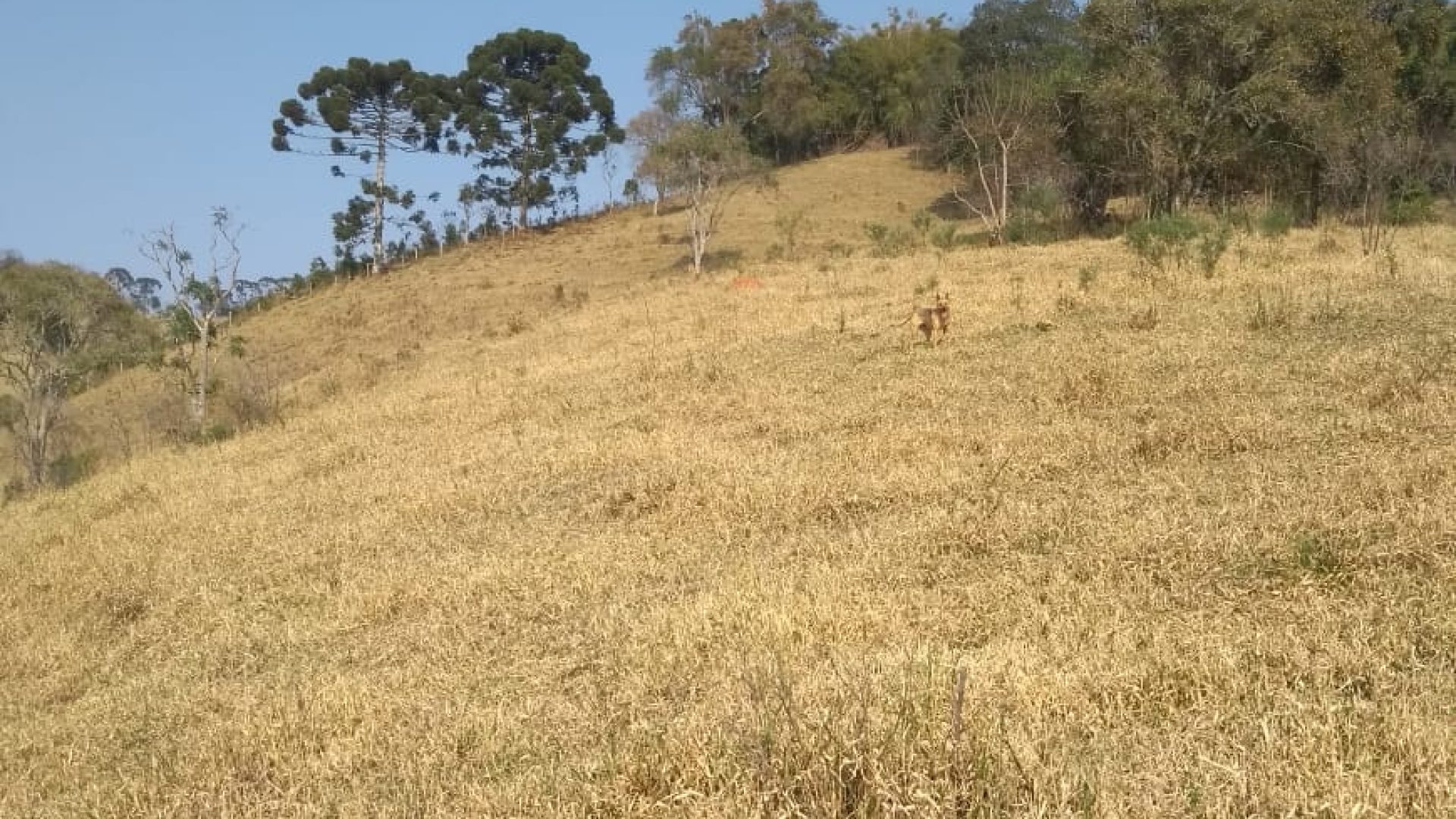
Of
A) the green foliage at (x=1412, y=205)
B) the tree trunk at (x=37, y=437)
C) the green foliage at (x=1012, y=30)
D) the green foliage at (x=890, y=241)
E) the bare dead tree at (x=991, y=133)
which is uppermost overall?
the green foliage at (x=1012, y=30)

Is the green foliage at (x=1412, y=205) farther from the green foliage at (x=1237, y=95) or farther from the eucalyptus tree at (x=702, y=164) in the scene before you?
the eucalyptus tree at (x=702, y=164)

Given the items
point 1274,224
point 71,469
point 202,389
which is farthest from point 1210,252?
point 202,389

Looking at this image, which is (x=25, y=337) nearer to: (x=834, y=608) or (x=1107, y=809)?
(x=834, y=608)

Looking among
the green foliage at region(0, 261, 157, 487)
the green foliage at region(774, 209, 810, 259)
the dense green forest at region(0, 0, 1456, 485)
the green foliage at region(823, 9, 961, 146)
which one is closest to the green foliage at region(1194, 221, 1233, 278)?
the dense green forest at region(0, 0, 1456, 485)

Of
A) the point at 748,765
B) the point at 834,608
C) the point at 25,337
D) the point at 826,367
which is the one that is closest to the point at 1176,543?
the point at 834,608

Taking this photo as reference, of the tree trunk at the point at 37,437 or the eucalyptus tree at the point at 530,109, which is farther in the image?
the eucalyptus tree at the point at 530,109

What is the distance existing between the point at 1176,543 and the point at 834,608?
5.31ft

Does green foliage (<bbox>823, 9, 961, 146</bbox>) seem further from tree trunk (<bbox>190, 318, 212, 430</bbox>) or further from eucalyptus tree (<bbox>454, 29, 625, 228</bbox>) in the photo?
tree trunk (<bbox>190, 318, 212, 430</bbox>)

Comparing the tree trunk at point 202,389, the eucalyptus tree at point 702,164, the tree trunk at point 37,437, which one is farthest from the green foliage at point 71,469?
the eucalyptus tree at point 702,164

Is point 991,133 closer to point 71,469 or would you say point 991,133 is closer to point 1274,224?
point 1274,224

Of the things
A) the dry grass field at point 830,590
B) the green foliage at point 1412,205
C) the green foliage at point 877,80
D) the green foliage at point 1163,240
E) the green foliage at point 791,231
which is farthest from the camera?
the green foliage at point 877,80

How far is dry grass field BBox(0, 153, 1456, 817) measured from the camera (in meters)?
2.62

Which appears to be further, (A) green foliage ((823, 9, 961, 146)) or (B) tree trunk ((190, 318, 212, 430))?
(A) green foliage ((823, 9, 961, 146))

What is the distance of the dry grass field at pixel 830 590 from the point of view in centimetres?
262
